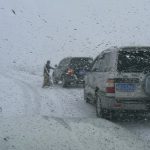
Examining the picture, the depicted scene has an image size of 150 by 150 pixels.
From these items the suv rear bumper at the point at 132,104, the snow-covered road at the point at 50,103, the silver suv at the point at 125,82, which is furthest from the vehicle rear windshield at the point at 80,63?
the suv rear bumper at the point at 132,104

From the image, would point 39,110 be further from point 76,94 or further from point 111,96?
point 76,94

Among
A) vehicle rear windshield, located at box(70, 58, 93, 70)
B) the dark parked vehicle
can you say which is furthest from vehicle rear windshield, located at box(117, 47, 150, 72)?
vehicle rear windshield, located at box(70, 58, 93, 70)

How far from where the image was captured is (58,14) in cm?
5106

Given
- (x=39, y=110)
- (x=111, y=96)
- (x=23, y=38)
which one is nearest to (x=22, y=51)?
(x=23, y=38)

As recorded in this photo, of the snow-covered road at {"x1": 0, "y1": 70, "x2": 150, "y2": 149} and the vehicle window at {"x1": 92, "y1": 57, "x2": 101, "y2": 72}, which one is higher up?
the vehicle window at {"x1": 92, "y1": 57, "x2": 101, "y2": 72}

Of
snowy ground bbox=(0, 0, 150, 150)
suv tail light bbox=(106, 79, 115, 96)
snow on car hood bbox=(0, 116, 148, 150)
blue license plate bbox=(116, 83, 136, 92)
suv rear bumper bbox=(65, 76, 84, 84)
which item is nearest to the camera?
snow on car hood bbox=(0, 116, 148, 150)

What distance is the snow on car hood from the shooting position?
9031 millimetres

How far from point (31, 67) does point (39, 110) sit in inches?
950

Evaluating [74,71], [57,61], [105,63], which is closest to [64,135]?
[105,63]

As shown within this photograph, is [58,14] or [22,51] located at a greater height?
[58,14]

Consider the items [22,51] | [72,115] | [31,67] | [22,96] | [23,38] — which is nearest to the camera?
[72,115]

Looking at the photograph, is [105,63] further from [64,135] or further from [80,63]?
[80,63]

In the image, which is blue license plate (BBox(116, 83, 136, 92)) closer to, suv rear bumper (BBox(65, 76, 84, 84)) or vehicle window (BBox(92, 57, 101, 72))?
vehicle window (BBox(92, 57, 101, 72))

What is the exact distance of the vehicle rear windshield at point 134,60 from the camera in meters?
11.5
